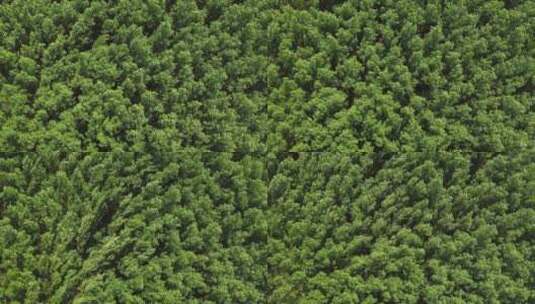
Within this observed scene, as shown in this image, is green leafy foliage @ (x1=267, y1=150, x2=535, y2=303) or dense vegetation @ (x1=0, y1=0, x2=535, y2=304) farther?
green leafy foliage @ (x1=267, y1=150, x2=535, y2=303)

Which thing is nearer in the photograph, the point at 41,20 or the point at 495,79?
the point at 41,20

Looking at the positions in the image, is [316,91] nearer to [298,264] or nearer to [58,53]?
[298,264]

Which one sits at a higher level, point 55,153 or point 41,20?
Answer: point 41,20

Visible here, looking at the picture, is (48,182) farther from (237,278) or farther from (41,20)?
(237,278)

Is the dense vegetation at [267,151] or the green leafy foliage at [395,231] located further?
the green leafy foliage at [395,231]

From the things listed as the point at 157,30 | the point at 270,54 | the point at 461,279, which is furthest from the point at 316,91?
the point at 461,279

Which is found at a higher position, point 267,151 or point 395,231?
point 267,151

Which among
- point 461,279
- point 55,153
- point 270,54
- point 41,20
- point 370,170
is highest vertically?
point 41,20
